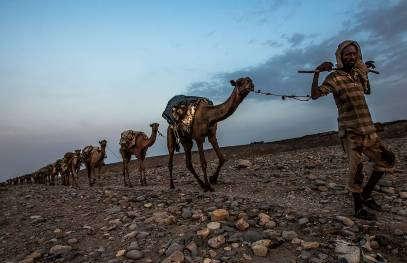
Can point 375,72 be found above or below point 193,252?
above

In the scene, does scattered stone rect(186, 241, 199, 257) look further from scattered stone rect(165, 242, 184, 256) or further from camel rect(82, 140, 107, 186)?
camel rect(82, 140, 107, 186)

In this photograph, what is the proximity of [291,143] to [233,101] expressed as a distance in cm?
1755

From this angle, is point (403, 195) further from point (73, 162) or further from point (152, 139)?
point (73, 162)

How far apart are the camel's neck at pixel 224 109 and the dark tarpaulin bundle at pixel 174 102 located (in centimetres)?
59

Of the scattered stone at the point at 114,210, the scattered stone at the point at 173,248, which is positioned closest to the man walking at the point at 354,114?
the scattered stone at the point at 173,248

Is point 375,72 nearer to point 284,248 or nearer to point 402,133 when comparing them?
point 284,248

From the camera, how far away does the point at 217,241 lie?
6785 mm

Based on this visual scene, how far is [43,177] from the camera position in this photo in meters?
36.4

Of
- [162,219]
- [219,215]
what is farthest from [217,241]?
[162,219]

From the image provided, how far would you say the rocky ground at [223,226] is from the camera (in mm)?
6469

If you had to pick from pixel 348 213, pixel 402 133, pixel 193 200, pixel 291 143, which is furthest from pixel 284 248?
pixel 291 143

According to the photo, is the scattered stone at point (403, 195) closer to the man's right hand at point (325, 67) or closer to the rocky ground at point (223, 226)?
the rocky ground at point (223, 226)

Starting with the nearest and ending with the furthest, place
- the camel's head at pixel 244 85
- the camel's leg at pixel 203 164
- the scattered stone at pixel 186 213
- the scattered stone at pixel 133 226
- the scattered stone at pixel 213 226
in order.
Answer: the scattered stone at pixel 213 226 < the scattered stone at pixel 133 226 < the scattered stone at pixel 186 213 < the camel's head at pixel 244 85 < the camel's leg at pixel 203 164

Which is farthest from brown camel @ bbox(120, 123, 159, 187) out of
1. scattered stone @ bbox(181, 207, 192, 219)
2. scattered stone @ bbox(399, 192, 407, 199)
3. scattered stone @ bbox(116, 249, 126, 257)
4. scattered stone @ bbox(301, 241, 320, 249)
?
scattered stone @ bbox(301, 241, 320, 249)
